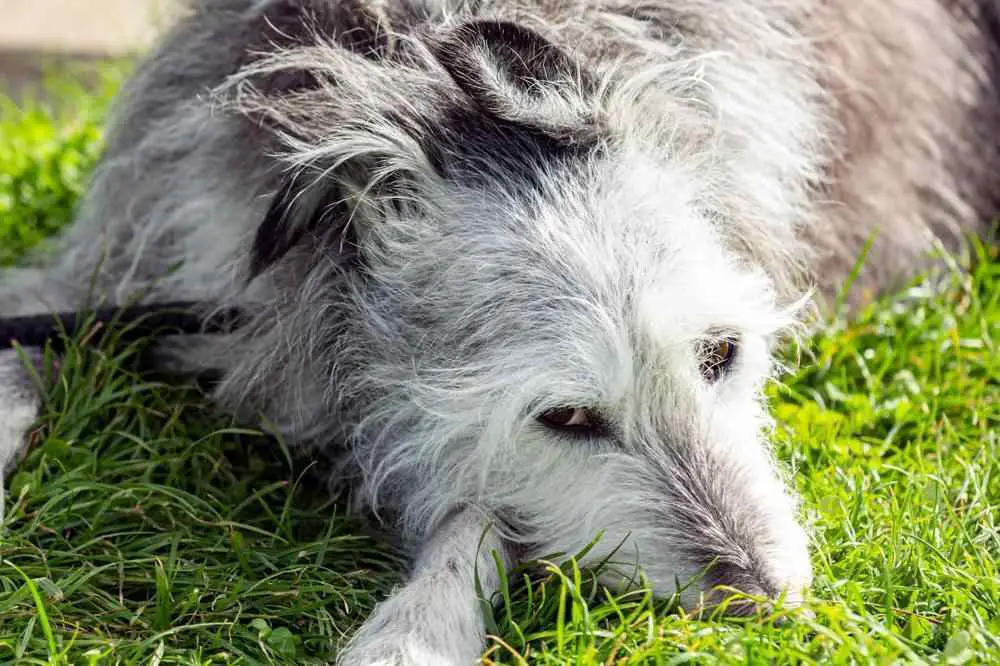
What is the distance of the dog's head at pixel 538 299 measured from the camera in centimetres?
260

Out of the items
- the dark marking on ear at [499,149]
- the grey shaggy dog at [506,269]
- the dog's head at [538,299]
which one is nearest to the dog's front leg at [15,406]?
the grey shaggy dog at [506,269]

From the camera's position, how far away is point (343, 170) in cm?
284

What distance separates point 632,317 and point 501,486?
510mm

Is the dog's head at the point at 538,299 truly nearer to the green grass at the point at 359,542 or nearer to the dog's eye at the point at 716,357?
the dog's eye at the point at 716,357

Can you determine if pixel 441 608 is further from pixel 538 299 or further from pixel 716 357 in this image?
pixel 716 357

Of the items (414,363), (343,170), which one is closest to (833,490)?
(414,363)

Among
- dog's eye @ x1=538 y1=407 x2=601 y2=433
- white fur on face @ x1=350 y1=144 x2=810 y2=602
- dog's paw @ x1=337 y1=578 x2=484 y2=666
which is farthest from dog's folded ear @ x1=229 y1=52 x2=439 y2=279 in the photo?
dog's paw @ x1=337 y1=578 x2=484 y2=666

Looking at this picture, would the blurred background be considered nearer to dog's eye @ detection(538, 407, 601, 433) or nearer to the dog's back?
the dog's back

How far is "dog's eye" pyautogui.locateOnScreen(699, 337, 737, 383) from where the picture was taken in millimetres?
2725

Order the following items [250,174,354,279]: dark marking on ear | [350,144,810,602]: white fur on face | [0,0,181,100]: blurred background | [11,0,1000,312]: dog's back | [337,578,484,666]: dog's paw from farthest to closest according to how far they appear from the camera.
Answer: [0,0,181,100]: blurred background
[11,0,1000,312]: dog's back
[250,174,354,279]: dark marking on ear
[350,144,810,602]: white fur on face
[337,578,484,666]: dog's paw

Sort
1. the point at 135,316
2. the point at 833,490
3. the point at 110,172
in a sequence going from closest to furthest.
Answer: the point at 833,490, the point at 135,316, the point at 110,172

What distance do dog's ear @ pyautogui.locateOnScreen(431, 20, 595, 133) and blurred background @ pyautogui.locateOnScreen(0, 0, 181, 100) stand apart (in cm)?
354

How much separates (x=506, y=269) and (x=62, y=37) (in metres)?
5.00

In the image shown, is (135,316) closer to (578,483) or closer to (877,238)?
(578,483)
